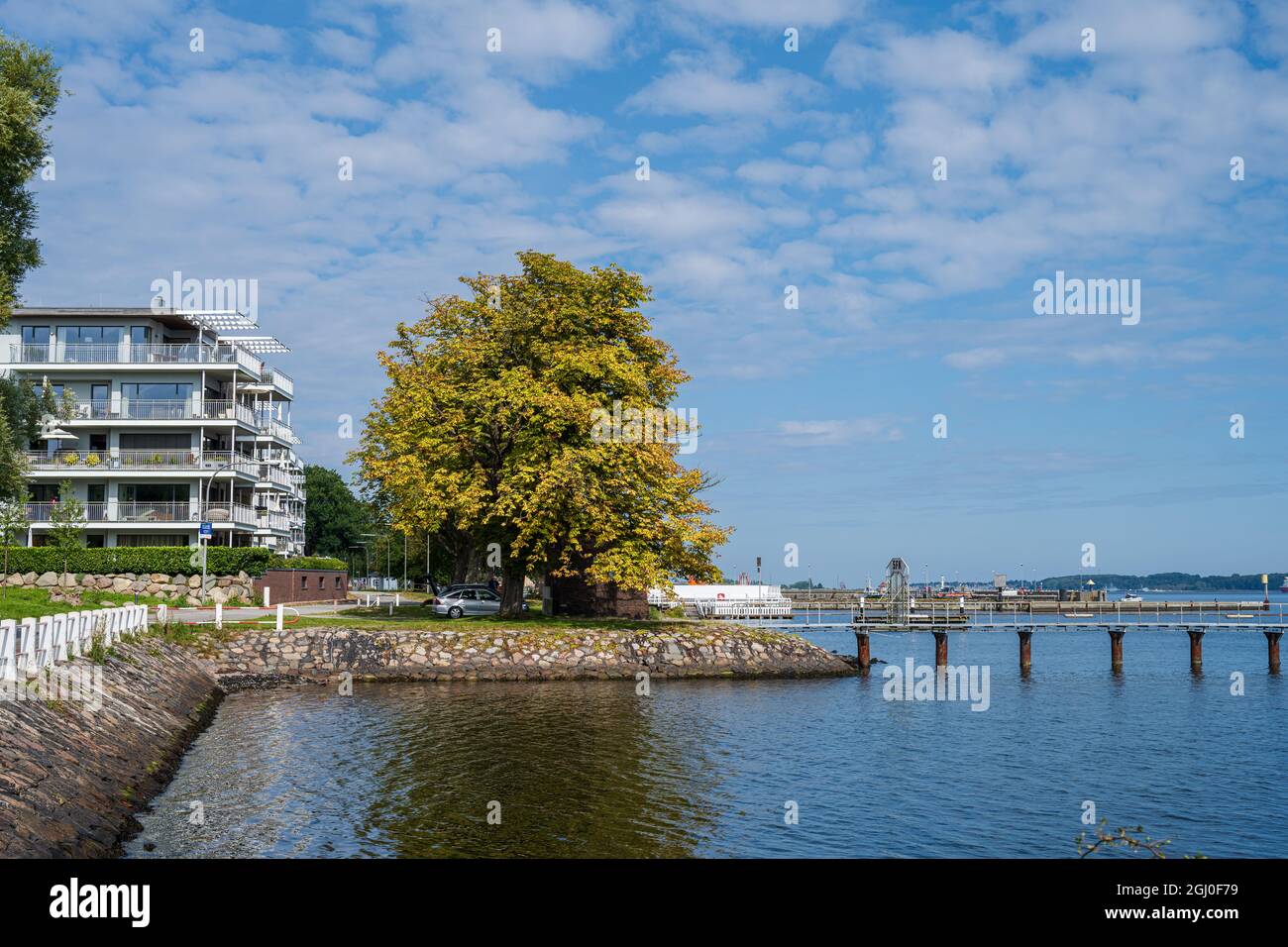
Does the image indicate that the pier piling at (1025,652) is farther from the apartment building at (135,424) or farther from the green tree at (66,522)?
the green tree at (66,522)

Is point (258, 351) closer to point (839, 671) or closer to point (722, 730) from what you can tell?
point (839, 671)

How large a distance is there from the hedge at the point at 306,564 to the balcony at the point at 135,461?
22.3ft

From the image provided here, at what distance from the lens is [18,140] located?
2686 cm

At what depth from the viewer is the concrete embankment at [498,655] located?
1681 inches

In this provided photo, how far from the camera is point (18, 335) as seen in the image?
66938 mm

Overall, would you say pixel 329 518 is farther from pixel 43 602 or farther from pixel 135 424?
pixel 43 602

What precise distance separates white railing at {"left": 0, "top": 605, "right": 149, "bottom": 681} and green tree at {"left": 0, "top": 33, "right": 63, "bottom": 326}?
27.5ft

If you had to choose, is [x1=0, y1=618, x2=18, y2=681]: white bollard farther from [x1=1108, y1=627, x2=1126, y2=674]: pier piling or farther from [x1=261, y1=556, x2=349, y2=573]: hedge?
[x1=1108, y1=627, x2=1126, y2=674]: pier piling

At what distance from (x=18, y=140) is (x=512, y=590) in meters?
31.0

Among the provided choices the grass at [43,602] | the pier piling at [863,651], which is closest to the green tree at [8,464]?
the grass at [43,602]

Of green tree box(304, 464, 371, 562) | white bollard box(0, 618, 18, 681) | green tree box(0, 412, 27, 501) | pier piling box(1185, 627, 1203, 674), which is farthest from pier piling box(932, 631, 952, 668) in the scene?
green tree box(304, 464, 371, 562)

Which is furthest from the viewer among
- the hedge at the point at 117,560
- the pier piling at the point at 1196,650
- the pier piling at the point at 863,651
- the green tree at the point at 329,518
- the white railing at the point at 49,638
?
the green tree at the point at 329,518

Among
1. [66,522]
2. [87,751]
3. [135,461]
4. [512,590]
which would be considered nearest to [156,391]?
[135,461]

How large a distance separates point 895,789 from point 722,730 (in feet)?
28.1
